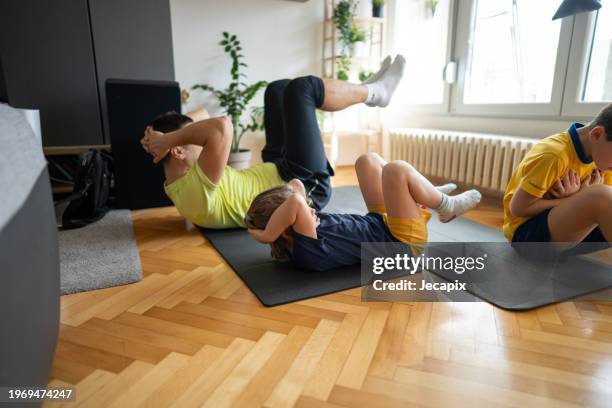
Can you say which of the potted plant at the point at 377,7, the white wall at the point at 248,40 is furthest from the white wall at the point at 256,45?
the potted plant at the point at 377,7

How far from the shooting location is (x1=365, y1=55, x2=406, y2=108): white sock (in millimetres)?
1945

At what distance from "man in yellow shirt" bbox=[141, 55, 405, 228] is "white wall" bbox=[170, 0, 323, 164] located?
1692mm

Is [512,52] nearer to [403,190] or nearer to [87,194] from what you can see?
[403,190]

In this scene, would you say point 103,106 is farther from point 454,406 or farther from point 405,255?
point 454,406

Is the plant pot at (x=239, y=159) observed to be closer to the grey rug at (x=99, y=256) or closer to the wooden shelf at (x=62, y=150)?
the wooden shelf at (x=62, y=150)

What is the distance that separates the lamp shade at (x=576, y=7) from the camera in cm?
188

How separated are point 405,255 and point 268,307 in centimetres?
53

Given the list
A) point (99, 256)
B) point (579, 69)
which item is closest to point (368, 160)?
point (99, 256)

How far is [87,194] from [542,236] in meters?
2.11

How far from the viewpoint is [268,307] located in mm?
1148

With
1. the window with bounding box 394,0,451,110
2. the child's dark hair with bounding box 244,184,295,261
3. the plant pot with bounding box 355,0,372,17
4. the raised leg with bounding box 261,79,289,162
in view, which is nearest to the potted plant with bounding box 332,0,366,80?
the plant pot with bounding box 355,0,372,17

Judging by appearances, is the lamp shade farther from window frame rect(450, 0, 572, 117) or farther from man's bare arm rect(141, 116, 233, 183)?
man's bare arm rect(141, 116, 233, 183)

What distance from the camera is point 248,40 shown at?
3475 millimetres

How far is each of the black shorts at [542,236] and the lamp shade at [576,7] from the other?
1.20 m
